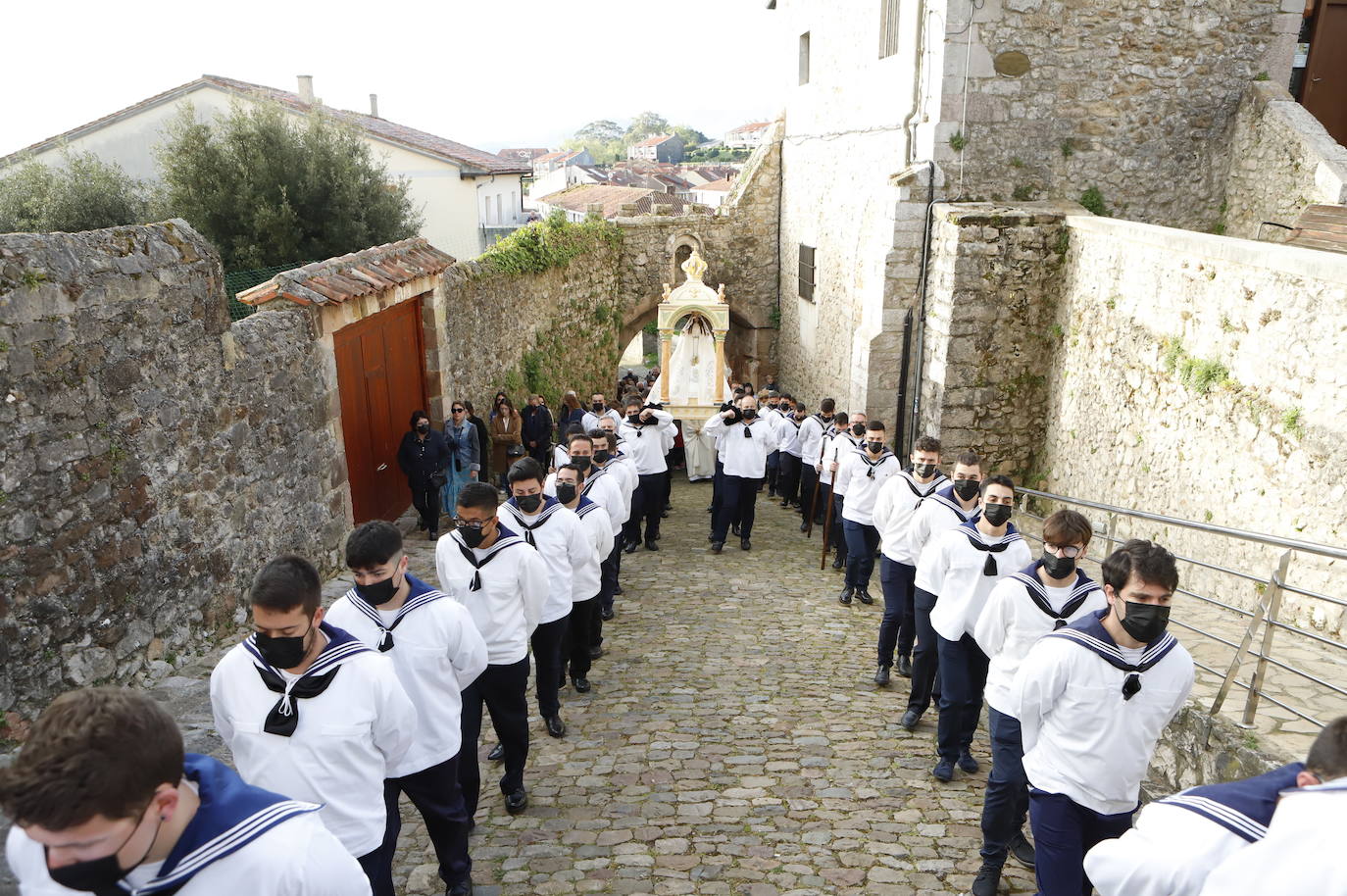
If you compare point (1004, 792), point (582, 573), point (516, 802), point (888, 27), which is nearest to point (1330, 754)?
point (1004, 792)

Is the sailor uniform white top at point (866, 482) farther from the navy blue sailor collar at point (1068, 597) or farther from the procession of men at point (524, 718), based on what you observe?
the navy blue sailor collar at point (1068, 597)

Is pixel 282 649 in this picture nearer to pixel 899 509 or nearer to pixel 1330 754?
pixel 1330 754

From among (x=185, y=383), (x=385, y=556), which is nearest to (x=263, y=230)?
(x=185, y=383)

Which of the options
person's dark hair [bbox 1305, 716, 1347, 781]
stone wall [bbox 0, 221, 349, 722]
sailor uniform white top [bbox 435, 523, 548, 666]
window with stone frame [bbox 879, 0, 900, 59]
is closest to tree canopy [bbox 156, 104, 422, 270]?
stone wall [bbox 0, 221, 349, 722]

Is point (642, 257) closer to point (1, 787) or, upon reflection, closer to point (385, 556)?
point (385, 556)

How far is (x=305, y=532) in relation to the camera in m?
7.06

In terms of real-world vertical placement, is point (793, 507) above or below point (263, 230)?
below

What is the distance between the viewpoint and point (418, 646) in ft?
11.8

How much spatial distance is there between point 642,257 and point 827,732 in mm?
15579

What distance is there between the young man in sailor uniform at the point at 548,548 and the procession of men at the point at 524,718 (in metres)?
0.02

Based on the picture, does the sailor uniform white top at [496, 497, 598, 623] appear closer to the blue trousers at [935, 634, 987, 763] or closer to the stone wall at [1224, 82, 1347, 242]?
the blue trousers at [935, 634, 987, 763]

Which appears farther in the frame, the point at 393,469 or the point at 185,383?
the point at 393,469

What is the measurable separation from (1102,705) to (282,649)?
9.38ft

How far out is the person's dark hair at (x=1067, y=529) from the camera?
3991 millimetres
